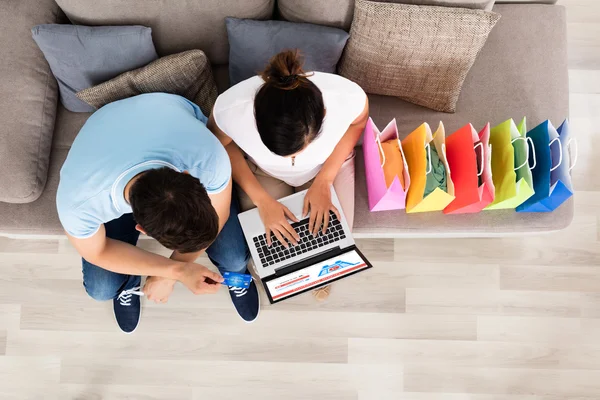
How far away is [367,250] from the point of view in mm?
1959

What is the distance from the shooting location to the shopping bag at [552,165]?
141 cm

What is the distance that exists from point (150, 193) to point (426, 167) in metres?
0.81

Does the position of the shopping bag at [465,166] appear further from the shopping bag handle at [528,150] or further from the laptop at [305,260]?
the laptop at [305,260]

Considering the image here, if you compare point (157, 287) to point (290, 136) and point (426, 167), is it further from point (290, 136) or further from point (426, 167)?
point (426, 167)

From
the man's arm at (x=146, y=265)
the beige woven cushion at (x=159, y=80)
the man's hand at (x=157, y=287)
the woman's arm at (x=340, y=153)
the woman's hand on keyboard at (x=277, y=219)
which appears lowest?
the man's hand at (x=157, y=287)

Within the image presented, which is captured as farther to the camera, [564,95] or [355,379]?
[355,379]

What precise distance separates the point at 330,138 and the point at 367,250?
0.71m

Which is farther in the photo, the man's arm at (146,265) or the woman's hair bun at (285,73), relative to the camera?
the man's arm at (146,265)

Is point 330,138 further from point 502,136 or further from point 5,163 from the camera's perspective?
point 5,163

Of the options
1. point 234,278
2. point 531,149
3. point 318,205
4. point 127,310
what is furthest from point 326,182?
point 127,310

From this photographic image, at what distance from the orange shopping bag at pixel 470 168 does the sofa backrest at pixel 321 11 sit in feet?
1.40

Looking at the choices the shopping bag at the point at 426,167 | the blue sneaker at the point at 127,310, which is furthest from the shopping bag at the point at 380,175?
the blue sneaker at the point at 127,310

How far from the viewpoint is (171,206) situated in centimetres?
101

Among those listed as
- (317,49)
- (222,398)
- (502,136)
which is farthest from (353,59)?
(222,398)
